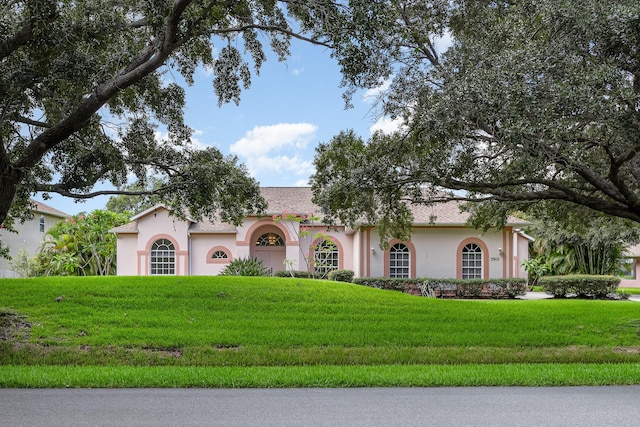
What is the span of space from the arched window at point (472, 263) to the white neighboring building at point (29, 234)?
1050 inches

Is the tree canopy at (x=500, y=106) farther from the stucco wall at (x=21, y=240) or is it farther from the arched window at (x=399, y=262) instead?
the stucco wall at (x=21, y=240)

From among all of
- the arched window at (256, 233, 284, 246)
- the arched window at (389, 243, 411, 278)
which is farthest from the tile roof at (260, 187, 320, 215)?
the arched window at (389, 243, 411, 278)

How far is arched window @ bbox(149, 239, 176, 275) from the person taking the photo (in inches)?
1113

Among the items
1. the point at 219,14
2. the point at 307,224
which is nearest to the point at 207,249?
the point at 307,224

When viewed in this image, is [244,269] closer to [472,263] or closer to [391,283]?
[391,283]

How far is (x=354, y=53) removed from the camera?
9.70 m

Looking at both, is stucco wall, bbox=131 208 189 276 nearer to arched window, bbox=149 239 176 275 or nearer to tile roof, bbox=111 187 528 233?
arched window, bbox=149 239 176 275

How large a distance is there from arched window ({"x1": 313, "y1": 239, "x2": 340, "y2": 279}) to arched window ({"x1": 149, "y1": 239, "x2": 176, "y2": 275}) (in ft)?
24.1

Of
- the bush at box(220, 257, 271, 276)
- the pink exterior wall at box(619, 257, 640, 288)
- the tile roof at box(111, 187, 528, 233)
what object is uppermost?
the tile roof at box(111, 187, 528, 233)

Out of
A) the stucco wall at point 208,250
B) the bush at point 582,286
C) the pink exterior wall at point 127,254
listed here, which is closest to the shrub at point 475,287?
the bush at point 582,286

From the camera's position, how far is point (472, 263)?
2698 cm

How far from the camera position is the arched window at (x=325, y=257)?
28.1 meters

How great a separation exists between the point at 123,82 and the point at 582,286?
23800 millimetres

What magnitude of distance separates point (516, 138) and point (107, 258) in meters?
26.8
